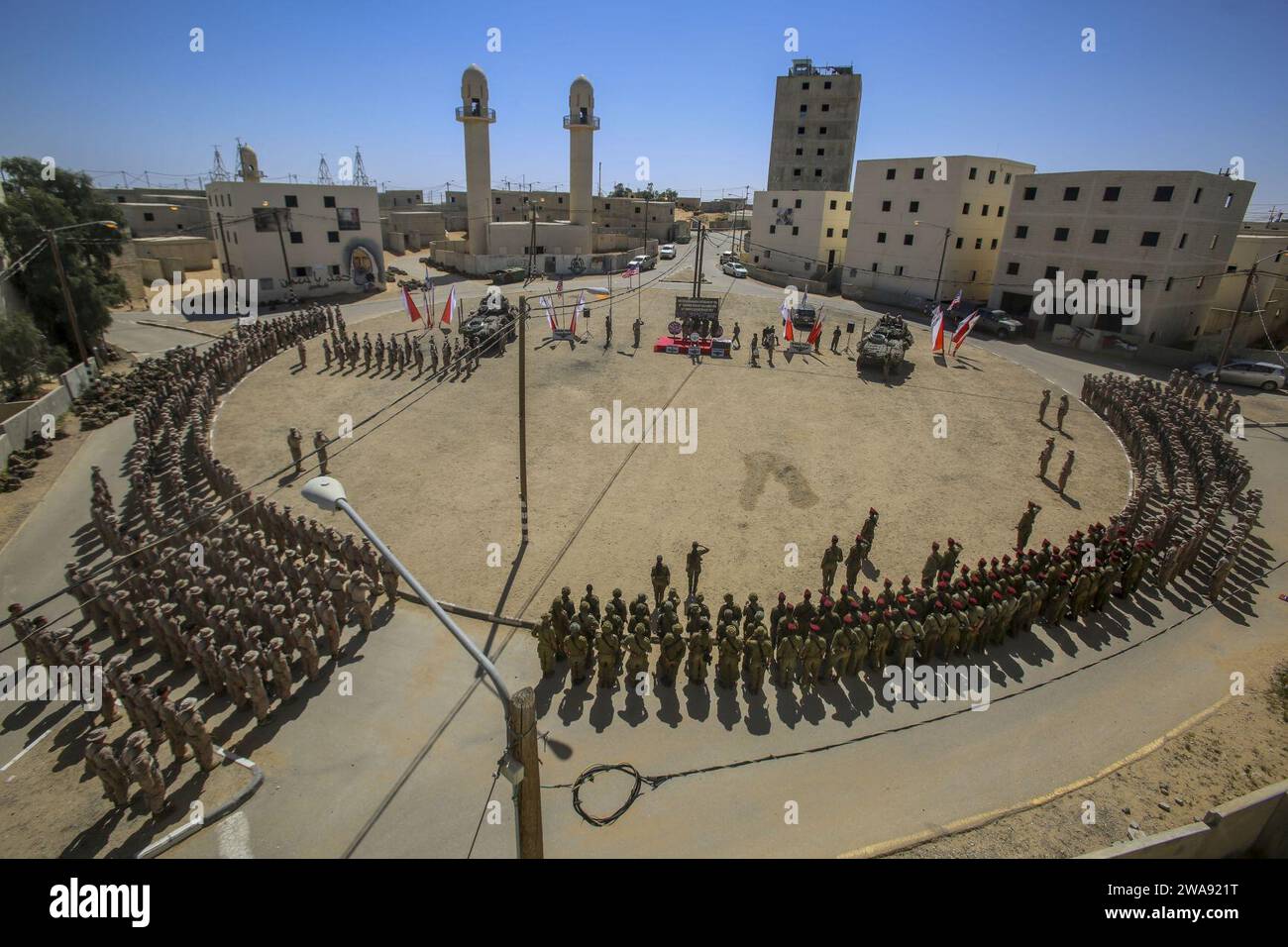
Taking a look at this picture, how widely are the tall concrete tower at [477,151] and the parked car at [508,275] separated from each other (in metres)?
2.48

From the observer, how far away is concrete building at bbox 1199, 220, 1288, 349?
3662cm

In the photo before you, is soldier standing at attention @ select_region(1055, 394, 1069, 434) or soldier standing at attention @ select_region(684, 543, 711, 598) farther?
soldier standing at attention @ select_region(1055, 394, 1069, 434)

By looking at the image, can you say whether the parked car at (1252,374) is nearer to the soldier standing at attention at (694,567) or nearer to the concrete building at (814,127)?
the soldier standing at attention at (694,567)

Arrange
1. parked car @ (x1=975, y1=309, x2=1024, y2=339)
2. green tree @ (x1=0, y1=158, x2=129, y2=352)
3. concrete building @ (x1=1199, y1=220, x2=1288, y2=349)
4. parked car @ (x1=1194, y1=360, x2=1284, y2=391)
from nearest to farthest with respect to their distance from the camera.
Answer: green tree @ (x1=0, y1=158, x2=129, y2=352) → parked car @ (x1=1194, y1=360, x2=1284, y2=391) → parked car @ (x1=975, y1=309, x2=1024, y2=339) → concrete building @ (x1=1199, y1=220, x2=1288, y2=349)

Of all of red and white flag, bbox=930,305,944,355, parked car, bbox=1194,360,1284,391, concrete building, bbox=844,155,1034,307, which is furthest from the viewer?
concrete building, bbox=844,155,1034,307

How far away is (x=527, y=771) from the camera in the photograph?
496cm

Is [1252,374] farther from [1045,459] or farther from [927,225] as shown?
[927,225]

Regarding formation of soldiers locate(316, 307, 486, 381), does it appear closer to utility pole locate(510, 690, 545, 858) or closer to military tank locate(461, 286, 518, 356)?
military tank locate(461, 286, 518, 356)

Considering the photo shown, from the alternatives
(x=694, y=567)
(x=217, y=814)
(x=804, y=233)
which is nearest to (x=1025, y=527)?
(x=694, y=567)

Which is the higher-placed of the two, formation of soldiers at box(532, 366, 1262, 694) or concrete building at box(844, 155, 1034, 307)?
concrete building at box(844, 155, 1034, 307)

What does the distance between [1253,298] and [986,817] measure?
43733 mm

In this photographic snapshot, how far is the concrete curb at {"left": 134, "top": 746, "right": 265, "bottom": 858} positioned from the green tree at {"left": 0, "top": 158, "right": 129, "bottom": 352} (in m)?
26.2

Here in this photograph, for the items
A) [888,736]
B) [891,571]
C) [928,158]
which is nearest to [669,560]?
[891,571]

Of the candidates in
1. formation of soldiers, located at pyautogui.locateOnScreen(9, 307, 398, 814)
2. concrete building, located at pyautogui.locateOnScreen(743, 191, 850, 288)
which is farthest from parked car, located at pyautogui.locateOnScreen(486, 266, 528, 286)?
formation of soldiers, located at pyautogui.locateOnScreen(9, 307, 398, 814)
